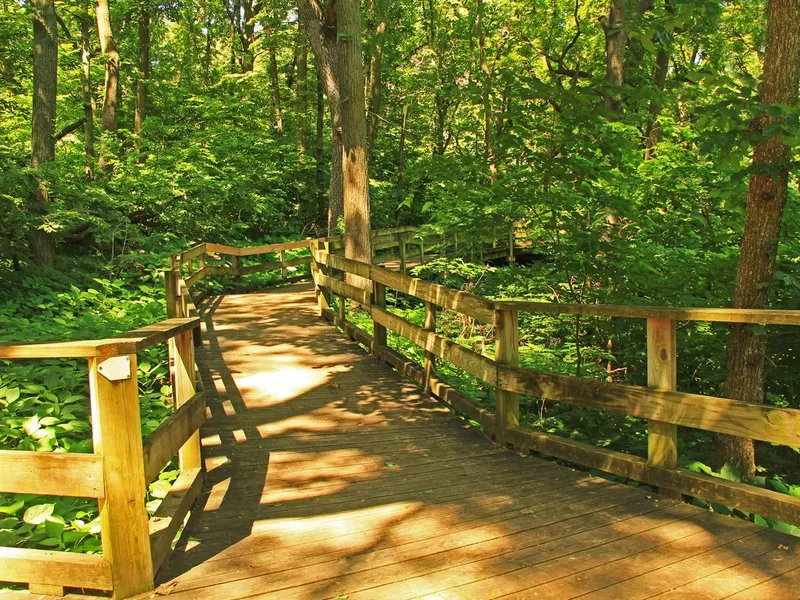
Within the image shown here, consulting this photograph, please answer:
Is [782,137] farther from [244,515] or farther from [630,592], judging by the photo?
[244,515]

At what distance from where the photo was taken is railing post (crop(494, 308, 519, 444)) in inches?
185

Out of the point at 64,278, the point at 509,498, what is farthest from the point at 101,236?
the point at 509,498

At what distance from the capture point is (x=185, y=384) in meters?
3.75

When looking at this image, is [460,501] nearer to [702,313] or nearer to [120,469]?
[702,313]

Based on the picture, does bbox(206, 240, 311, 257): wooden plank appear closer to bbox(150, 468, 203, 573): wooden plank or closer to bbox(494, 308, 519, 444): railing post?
bbox(494, 308, 519, 444): railing post

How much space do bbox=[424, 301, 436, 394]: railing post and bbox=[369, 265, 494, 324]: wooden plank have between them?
121 millimetres

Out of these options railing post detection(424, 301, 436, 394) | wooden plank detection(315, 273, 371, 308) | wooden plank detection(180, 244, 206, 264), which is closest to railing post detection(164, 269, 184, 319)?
wooden plank detection(315, 273, 371, 308)

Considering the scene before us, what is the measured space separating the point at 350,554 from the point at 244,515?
0.81 metres

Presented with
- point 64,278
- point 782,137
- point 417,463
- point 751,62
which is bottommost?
point 417,463

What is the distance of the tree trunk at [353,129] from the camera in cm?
971

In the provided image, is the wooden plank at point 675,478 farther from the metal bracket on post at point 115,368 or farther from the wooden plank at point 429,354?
the metal bracket on post at point 115,368

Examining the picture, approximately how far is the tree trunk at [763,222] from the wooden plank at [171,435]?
3.54 m

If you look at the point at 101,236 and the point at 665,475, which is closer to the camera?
the point at 665,475

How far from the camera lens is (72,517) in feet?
12.2
